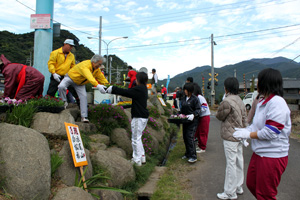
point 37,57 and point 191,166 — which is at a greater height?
point 37,57

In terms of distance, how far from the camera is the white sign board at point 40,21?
677cm

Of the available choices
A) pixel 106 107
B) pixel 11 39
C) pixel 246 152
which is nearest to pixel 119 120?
pixel 106 107

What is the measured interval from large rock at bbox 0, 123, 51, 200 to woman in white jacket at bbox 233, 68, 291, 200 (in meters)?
2.31

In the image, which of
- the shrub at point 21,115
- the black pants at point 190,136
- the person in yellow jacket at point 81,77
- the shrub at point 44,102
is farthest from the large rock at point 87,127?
the black pants at point 190,136

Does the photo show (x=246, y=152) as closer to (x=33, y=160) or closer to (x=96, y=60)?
(x=96, y=60)

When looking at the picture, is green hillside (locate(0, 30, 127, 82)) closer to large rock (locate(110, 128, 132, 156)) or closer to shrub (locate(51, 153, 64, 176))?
large rock (locate(110, 128, 132, 156))

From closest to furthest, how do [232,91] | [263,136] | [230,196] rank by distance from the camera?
[263,136], [230,196], [232,91]

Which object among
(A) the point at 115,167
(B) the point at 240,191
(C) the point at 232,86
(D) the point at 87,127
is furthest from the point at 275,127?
(D) the point at 87,127

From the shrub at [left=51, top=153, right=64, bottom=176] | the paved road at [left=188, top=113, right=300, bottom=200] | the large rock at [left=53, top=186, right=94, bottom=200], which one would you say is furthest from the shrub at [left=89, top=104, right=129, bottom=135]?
the large rock at [left=53, top=186, right=94, bottom=200]

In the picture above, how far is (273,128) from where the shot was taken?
2328 mm

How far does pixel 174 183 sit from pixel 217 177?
3.37 ft

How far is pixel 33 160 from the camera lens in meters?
2.74

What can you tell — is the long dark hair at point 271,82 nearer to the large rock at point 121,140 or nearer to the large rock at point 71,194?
the large rock at point 71,194

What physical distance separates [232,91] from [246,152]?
137 inches
